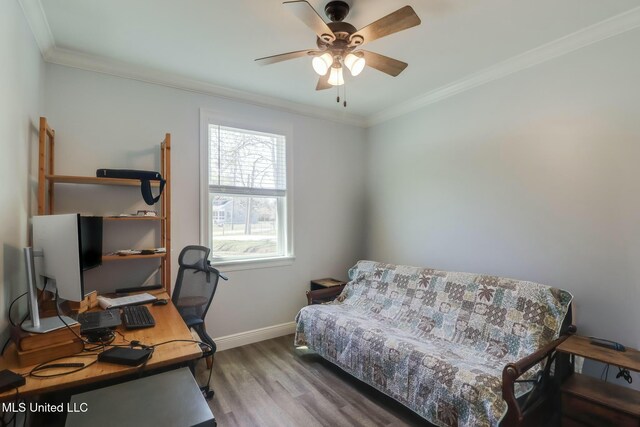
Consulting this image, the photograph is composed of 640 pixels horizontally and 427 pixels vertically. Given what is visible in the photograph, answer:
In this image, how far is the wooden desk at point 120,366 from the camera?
113 centimetres

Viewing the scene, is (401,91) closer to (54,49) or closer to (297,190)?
(297,190)

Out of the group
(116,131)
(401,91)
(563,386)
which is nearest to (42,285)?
(116,131)

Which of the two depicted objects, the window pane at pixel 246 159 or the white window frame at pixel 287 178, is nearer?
the white window frame at pixel 287 178

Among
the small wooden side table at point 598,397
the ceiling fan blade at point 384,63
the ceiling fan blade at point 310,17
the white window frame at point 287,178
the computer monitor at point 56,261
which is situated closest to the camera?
the computer monitor at point 56,261

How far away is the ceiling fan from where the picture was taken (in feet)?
5.34

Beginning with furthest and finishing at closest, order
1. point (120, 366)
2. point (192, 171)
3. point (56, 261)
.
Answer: point (192, 171)
point (56, 261)
point (120, 366)

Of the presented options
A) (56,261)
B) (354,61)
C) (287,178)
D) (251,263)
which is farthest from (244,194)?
(56,261)

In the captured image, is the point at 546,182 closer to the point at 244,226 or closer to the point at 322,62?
the point at 322,62

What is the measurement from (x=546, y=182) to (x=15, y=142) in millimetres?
3518

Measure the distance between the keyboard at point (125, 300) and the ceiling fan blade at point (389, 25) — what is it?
2.17 m

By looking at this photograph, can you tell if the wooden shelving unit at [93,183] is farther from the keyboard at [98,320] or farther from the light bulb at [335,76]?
the light bulb at [335,76]

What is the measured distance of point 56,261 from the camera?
1.40 m

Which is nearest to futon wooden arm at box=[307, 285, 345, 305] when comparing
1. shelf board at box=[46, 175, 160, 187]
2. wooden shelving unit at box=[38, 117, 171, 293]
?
wooden shelving unit at box=[38, 117, 171, 293]

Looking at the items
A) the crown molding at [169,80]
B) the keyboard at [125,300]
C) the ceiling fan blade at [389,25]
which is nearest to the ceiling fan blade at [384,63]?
the ceiling fan blade at [389,25]
